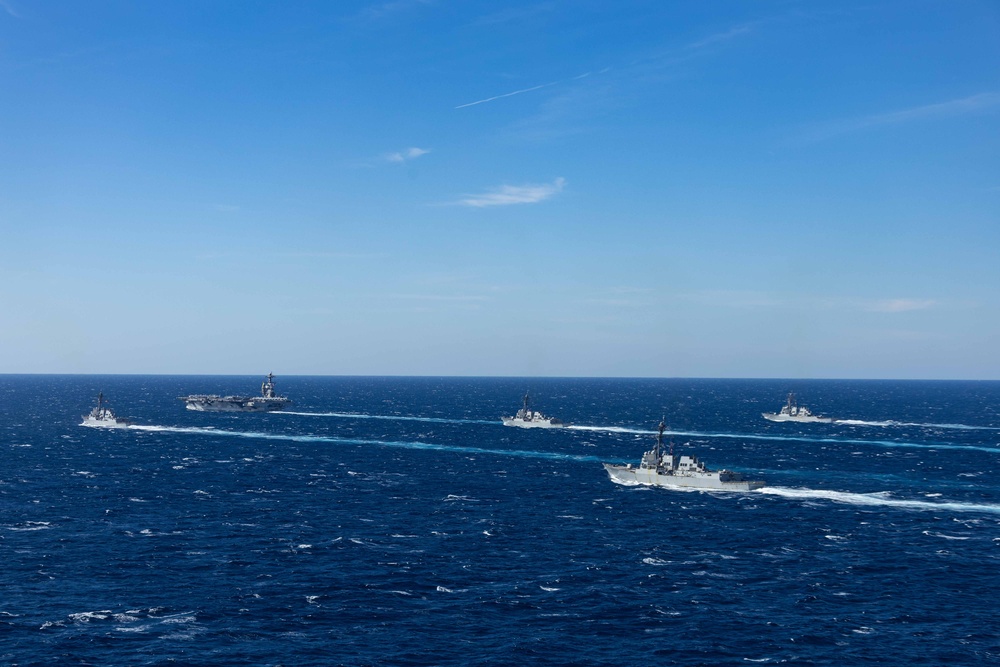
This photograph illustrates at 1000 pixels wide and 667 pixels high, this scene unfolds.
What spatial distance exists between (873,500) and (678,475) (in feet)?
111

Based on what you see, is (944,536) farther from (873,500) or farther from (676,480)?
(676,480)

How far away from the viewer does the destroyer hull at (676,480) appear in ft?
473

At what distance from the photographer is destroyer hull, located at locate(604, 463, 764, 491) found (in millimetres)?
144250

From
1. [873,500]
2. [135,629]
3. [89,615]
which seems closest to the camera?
[135,629]

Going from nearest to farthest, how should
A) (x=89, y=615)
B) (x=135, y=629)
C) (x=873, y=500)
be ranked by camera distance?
(x=135, y=629) < (x=89, y=615) < (x=873, y=500)

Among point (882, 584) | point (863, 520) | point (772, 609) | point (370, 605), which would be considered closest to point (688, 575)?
point (772, 609)

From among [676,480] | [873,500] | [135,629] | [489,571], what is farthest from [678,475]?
[135,629]

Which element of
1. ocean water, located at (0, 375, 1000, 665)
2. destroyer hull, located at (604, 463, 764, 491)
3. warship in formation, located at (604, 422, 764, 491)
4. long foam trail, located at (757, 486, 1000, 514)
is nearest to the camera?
ocean water, located at (0, 375, 1000, 665)

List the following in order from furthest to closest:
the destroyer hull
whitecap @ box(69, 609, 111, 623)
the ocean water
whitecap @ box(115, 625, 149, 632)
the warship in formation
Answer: the warship in formation < the destroyer hull < whitecap @ box(69, 609, 111, 623) < whitecap @ box(115, 625, 149, 632) < the ocean water

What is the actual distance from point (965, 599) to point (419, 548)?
60.6m

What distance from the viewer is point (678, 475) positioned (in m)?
150

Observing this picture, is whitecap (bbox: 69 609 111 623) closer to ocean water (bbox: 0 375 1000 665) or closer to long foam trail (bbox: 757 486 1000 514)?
ocean water (bbox: 0 375 1000 665)

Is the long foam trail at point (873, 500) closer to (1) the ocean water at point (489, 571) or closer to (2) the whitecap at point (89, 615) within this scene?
(1) the ocean water at point (489, 571)

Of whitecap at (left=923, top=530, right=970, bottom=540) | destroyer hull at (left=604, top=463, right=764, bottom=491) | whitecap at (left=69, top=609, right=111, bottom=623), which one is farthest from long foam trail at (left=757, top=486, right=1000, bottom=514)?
whitecap at (left=69, top=609, right=111, bottom=623)
